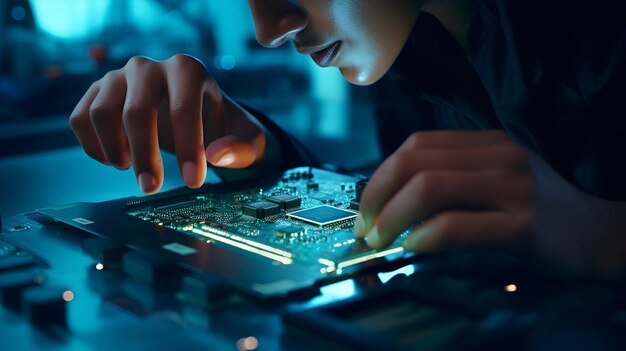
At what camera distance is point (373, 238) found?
660 millimetres

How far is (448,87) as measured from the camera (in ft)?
4.02

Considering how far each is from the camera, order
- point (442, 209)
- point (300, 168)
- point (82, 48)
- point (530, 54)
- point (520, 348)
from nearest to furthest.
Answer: point (520, 348) → point (442, 209) → point (530, 54) → point (300, 168) → point (82, 48)

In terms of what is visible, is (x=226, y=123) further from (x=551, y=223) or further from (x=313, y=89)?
(x=313, y=89)

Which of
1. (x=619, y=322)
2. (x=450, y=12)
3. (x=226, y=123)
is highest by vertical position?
(x=450, y=12)

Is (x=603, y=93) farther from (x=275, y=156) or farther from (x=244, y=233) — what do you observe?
(x=275, y=156)

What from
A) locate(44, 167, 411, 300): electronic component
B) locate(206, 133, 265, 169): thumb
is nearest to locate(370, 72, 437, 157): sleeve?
locate(206, 133, 265, 169): thumb

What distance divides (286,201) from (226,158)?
0.84 ft

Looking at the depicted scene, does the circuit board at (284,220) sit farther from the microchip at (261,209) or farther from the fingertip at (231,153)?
the fingertip at (231,153)

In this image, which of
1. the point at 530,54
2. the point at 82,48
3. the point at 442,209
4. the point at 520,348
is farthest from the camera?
the point at 82,48

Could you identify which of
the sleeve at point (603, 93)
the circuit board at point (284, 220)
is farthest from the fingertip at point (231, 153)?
the sleeve at point (603, 93)

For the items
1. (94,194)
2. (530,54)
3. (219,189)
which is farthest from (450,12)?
(94,194)

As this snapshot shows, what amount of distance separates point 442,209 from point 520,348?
15cm

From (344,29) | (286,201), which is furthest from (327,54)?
(286,201)

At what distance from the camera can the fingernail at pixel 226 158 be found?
106cm
